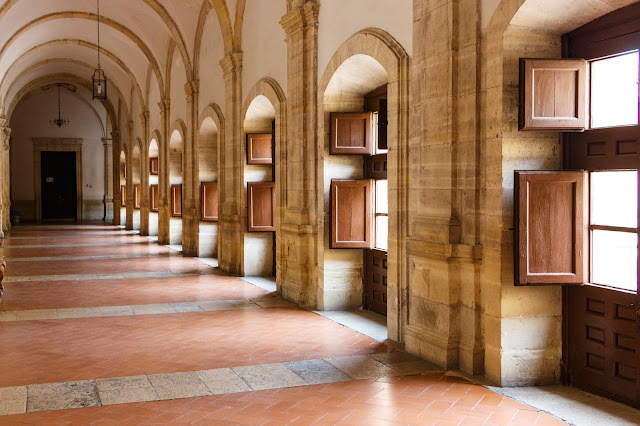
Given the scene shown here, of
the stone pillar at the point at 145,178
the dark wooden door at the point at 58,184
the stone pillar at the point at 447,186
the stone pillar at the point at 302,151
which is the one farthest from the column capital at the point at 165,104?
the dark wooden door at the point at 58,184

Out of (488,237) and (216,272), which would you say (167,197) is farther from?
(488,237)

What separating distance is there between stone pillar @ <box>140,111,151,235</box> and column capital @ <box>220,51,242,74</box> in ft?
36.4

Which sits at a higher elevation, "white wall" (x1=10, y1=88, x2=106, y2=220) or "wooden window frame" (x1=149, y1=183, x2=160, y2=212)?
"white wall" (x1=10, y1=88, x2=106, y2=220)

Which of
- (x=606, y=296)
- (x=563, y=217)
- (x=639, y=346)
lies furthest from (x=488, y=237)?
(x=639, y=346)

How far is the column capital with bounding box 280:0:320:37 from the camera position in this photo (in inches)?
374

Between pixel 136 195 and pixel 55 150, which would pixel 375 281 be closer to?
pixel 136 195

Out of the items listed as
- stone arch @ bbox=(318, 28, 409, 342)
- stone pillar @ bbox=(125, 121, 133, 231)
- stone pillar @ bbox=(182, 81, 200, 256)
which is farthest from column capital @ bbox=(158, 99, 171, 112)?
stone arch @ bbox=(318, 28, 409, 342)

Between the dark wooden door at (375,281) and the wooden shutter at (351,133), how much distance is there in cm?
147

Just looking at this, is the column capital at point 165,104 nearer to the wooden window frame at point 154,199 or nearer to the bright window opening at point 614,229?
the wooden window frame at point 154,199

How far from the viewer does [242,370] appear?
637 cm

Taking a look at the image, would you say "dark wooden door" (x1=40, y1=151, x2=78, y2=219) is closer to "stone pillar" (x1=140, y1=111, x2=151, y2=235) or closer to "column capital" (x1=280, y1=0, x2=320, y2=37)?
"stone pillar" (x1=140, y1=111, x2=151, y2=235)

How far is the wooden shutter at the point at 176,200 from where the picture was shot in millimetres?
19625

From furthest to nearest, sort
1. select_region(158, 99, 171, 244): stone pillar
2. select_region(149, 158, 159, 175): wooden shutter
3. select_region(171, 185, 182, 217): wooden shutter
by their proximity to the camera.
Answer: select_region(149, 158, 159, 175): wooden shutter
select_region(158, 99, 171, 244): stone pillar
select_region(171, 185, 182, 217): wooden shutter

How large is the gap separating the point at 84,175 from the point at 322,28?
103 ft
